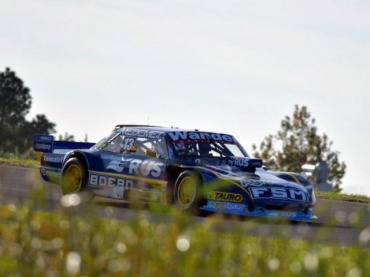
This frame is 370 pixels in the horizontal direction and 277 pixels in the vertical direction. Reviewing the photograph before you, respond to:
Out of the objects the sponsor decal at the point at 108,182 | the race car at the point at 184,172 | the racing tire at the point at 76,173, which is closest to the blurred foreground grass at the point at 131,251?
the race car at the point at 184,172

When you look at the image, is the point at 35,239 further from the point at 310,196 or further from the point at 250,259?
the point at 310,196

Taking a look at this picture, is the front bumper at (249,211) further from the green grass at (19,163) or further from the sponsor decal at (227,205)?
the green grass at (19,163)

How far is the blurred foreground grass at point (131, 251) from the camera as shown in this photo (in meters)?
5.39

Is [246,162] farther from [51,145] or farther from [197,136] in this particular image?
[51,145]

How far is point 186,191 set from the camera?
1555 centimetres

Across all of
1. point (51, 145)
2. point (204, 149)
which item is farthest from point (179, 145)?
point (51, 145)

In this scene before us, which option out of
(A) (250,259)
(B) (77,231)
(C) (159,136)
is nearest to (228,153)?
(C) (159,136)

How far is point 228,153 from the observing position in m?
17.0

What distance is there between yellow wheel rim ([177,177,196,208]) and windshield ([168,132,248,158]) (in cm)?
92

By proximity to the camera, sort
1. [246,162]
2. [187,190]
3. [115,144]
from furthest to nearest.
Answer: [115,144] < [246,162] < [187,190]

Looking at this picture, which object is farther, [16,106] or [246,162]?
[16,106]

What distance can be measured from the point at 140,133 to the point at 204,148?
105cm

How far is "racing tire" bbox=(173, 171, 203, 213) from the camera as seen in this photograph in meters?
15.2

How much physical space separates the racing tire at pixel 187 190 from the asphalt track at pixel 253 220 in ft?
0.75
